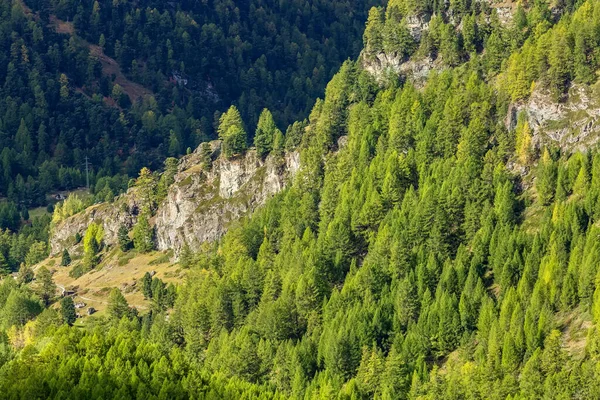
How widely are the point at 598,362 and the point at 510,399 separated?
1412 cm

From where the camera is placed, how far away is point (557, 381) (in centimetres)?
19950

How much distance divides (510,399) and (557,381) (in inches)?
294

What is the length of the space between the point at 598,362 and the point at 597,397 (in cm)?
544

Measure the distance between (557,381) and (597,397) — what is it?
632 centimetres

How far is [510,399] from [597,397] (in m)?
12.7

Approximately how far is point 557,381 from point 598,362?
6.67 m

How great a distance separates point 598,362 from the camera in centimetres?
19912

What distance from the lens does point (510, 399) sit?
19988 cm

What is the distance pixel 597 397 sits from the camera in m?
197
